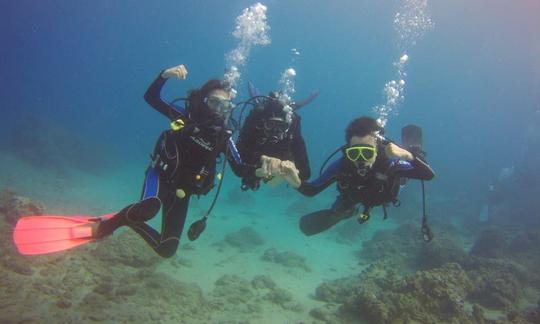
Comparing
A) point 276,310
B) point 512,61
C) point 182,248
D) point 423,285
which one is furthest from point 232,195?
point 512,61

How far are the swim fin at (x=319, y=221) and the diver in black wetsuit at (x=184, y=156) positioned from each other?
8.47 ft

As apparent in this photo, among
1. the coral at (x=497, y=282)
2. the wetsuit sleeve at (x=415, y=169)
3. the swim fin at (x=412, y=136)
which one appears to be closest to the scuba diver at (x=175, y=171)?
the wetsuit sleeve at (x=415, y=169)

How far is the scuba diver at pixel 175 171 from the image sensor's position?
493 cm

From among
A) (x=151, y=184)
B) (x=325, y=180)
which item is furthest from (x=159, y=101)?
(x=325, y=180)

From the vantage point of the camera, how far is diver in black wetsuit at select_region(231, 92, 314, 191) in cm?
585

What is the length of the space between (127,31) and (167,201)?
184085 mm

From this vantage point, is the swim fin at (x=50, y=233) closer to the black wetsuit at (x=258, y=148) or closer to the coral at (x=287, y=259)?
the black wetsuit at (x=258, y=148)

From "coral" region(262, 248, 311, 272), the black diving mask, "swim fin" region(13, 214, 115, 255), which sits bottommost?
"swim fin" region(13, 214, 115, 255)

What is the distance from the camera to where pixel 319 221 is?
23.7 feet

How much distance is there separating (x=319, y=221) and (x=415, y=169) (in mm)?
2227

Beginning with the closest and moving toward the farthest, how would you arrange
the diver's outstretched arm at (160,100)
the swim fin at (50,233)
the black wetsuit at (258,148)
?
the swim fin at (50,233), the diver's outstretched arm at (160,100), the black wetsuit at (258,148)

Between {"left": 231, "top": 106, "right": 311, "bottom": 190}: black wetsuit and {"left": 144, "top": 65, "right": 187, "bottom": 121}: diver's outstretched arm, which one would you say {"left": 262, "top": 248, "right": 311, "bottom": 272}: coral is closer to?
{"left": 231, "top": 106, "right": 311, "bottom": 190}: black wetsuit

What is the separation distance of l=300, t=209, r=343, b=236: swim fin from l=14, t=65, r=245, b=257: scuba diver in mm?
2310

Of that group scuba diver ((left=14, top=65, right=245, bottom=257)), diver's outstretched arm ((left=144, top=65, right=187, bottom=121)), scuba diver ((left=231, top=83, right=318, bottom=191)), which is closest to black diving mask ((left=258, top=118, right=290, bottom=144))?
scuba diver ((left=231, top=83, right=318, bottom=191))
